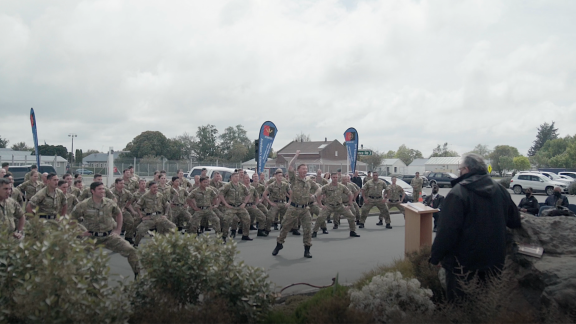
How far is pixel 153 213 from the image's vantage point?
970 cm

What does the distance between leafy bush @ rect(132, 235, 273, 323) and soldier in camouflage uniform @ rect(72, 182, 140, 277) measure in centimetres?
280

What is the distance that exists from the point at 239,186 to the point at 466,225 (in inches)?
341

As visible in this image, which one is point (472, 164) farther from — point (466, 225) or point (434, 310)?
point (434, 310)

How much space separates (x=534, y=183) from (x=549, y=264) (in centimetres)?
3323

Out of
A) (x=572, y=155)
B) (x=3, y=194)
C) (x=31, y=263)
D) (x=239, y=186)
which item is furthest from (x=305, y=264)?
(x=572, y=155)

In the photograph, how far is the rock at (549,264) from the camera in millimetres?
3756

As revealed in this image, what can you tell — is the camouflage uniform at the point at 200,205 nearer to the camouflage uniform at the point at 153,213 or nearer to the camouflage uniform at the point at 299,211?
the camouflage uniform at the point at 153,213

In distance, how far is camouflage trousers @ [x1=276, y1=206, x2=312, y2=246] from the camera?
9.50 m

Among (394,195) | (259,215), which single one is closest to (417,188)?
(394,195)

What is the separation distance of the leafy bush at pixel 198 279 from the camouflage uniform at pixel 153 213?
5.30m

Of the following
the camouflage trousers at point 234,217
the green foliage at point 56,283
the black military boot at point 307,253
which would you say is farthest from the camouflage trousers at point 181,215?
the green foliage at point 56,283

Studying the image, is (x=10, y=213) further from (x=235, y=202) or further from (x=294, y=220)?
(x=235, y=202)

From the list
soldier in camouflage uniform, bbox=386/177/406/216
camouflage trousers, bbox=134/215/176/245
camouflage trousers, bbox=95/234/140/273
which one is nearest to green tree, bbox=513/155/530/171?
soldier in camouflage uniform, bbox=386/177/406/216

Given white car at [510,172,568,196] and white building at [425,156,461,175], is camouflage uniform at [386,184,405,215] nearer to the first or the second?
white car at [510,172,568,196]
